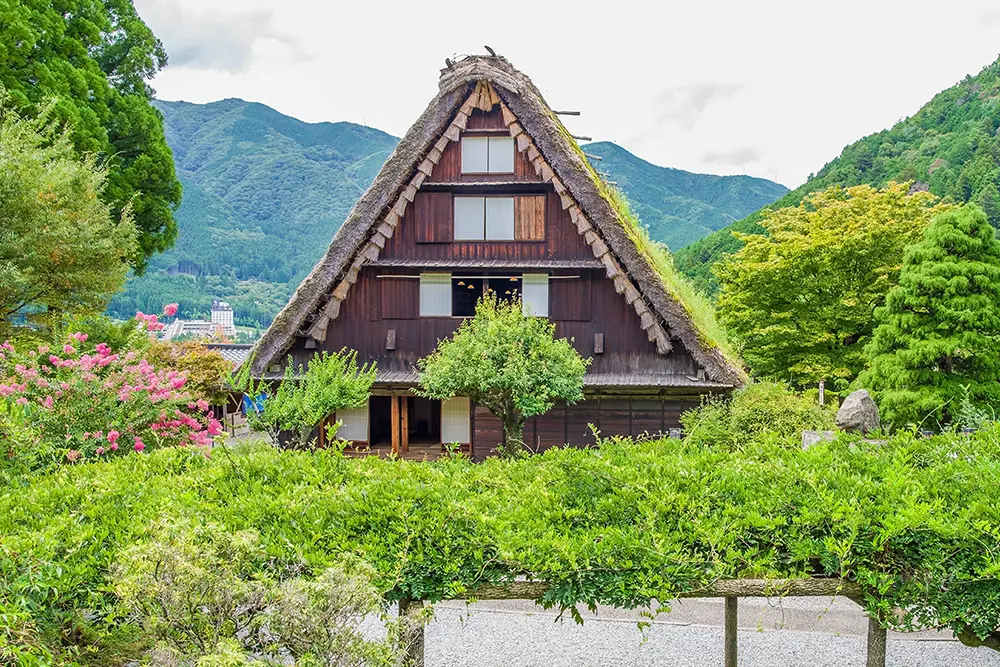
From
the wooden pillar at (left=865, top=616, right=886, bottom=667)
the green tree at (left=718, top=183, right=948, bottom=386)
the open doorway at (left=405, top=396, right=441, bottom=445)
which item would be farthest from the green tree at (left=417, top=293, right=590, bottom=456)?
the green tree at (left=718, top=183, right=948, bottom=386)

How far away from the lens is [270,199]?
7231 cm

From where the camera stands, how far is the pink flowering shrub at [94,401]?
25.9 feet

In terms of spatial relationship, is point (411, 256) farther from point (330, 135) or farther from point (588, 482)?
point (330, 135)

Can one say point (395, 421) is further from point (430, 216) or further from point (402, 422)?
point (430, 216)

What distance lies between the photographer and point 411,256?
44.7ft

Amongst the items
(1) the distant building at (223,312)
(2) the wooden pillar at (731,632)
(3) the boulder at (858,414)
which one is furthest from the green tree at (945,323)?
(1) the distant building at (223,312)

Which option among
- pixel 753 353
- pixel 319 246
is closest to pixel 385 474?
pixel 753 353

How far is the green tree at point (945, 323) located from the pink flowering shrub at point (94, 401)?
13.5 meters

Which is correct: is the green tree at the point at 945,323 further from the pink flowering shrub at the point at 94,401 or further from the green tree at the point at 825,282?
the pink flowering shrub at the point at 94,401

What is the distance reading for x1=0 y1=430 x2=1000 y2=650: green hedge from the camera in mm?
4070

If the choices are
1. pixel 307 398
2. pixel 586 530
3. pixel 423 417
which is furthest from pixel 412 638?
pixel 423 417

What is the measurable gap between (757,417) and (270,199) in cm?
6914

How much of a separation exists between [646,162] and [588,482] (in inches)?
3267

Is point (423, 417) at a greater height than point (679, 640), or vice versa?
point (423, 417)
